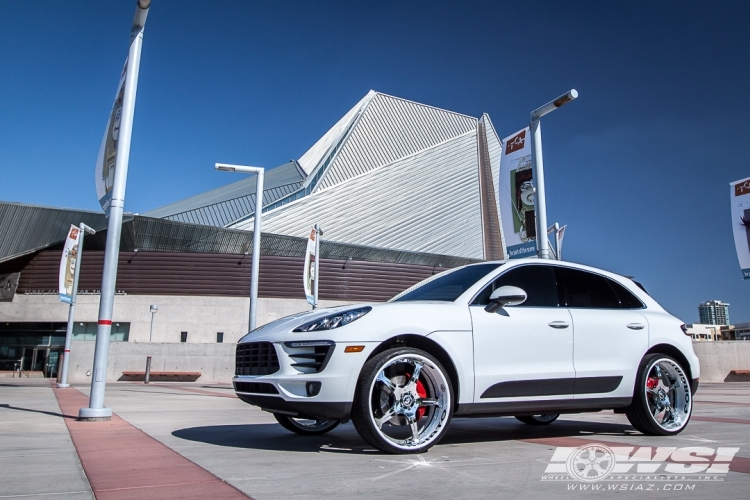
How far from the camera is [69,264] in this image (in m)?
19.6

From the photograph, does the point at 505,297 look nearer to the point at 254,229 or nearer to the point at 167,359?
the point at 254,229

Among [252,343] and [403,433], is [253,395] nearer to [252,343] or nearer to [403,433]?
[252,343]

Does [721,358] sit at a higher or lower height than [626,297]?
lower

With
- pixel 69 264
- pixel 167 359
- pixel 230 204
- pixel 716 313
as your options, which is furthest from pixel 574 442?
pixel 716 313

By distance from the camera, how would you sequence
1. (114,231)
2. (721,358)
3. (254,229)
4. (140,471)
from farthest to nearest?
(721,358) < (254,229) < (114,231) < (140,471)

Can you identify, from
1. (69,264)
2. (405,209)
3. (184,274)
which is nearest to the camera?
(69,264)

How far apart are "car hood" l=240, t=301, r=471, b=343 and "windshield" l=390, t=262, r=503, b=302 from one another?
273 mm

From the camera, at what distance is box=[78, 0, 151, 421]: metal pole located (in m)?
7.43

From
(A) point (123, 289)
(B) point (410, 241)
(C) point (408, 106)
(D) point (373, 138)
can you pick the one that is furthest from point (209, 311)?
(C) point (408, 106)

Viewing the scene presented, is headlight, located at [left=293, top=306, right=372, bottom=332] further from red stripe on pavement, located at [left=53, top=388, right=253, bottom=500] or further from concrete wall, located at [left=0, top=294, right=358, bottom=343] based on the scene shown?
concrete wall, located at [left=0, top=294, right=358, bottom=343]

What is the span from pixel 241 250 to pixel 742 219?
96.0ft

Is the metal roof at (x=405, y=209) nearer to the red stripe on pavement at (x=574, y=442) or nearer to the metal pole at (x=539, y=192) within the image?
the metal pole at (x=539, y=192)

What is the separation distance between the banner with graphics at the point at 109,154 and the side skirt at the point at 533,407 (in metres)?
6.11

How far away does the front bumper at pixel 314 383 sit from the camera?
13.1ft
